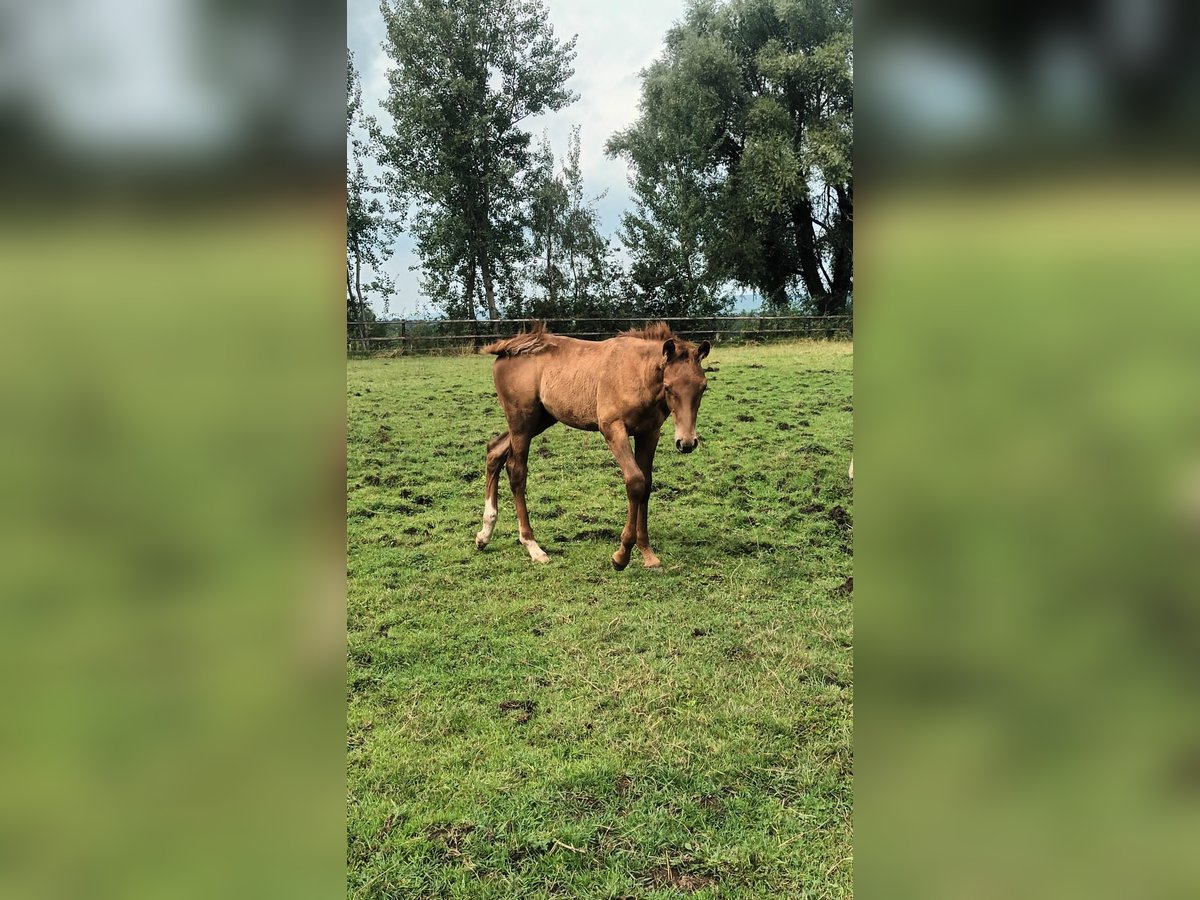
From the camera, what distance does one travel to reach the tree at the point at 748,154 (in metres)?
22.0

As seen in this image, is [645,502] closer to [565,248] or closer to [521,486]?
[521,486]

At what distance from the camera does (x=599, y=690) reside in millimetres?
3828

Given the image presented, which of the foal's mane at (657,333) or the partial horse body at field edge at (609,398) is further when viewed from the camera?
the foal's mane at (657,333)

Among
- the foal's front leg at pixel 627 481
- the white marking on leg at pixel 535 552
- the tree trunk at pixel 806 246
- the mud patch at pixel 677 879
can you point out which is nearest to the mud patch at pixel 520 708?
the mud patch at pixel 677 879

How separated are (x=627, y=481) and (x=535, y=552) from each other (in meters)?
1.06

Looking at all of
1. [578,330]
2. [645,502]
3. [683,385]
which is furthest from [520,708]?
[578,330]

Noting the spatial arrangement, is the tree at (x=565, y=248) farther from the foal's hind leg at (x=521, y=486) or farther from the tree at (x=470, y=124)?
the foal's hind leg at (x=521, y=486)

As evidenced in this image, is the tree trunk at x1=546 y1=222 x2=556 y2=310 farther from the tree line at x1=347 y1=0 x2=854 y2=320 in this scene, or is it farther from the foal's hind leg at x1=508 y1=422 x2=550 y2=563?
the foal's hind leg at x1=508 y1=422 x2=550 y2=563
